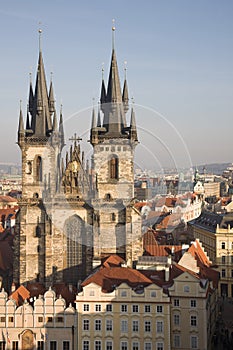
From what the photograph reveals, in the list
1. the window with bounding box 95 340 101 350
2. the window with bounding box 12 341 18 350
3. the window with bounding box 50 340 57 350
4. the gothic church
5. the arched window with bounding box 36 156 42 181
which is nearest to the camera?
the window with bounding box 95 340 101 350

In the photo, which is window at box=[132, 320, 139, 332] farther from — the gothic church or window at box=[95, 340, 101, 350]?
the gothic church

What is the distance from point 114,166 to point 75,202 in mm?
6816

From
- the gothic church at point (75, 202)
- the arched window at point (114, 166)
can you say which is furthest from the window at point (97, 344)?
the arched window at point (114, 166)

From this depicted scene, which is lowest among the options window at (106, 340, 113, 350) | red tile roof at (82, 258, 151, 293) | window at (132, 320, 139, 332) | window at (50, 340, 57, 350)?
window at (50, 340, 57, 350)

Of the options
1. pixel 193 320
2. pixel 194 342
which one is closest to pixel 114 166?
pixel 193 320

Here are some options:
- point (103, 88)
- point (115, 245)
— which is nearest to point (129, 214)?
point (115, 245)

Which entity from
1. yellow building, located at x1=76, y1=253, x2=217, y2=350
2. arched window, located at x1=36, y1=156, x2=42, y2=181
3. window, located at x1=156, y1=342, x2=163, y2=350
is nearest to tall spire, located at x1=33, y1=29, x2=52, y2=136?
arched window, located at x1=36, y1=156, x2=42, y2=181

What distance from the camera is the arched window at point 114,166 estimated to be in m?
65.2

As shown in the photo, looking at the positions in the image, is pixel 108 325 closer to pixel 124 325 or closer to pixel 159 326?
pixel 124 325

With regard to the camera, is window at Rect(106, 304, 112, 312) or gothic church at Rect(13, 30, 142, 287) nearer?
window at Rect(106, 304, 112, 312)

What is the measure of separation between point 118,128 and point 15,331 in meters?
27.7

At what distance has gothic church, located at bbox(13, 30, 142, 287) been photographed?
2504 inches

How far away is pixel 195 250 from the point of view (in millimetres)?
67875

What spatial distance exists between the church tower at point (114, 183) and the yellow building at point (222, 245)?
20.2 meters
